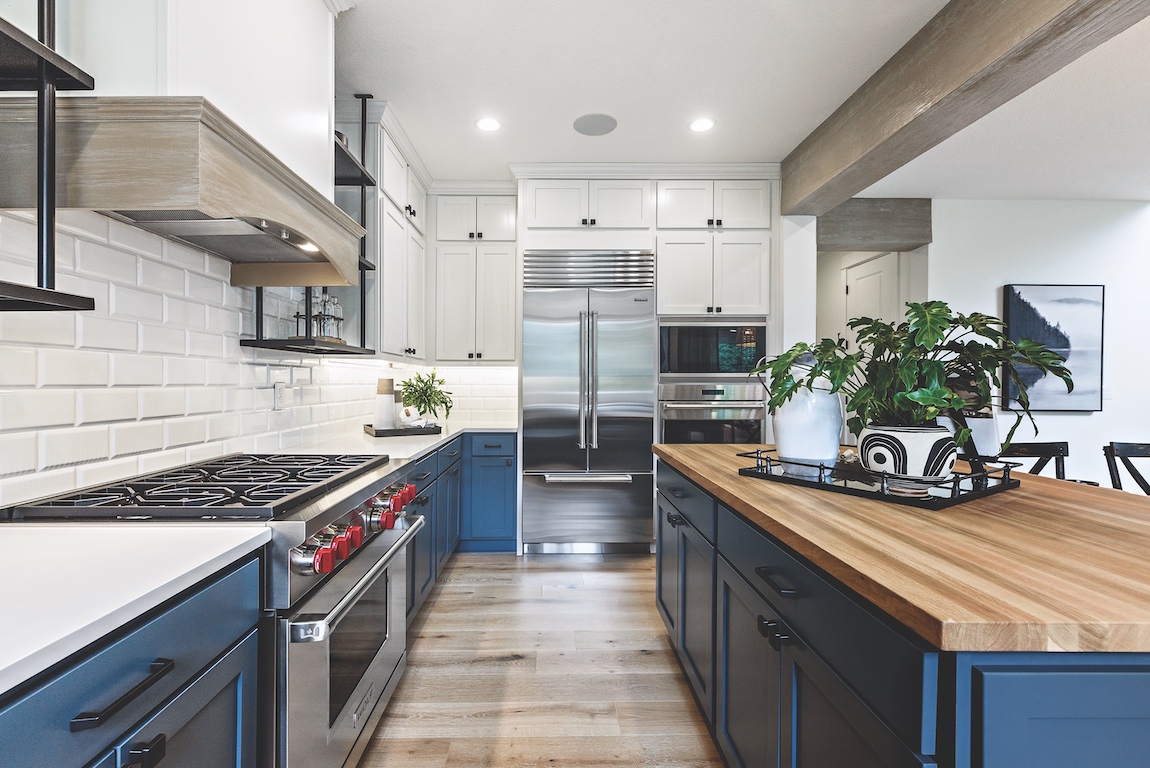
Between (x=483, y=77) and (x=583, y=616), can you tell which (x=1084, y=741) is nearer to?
(x=583, y=616)

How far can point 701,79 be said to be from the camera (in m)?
2.92

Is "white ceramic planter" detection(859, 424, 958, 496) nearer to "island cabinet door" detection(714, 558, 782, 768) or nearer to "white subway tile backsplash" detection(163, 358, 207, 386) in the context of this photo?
"island cabinet door" detection(714, 558, 782, 768)

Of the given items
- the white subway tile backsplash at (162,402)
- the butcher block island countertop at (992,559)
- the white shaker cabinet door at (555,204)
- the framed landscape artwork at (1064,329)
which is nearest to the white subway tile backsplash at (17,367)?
the white subway tile backsplash at (162,402)

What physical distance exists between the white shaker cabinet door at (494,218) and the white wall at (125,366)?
206 cm

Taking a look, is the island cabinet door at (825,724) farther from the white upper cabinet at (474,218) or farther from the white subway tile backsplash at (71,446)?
the white upper cabinet at (474,218)

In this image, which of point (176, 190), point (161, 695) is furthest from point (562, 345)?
point (161, 695)

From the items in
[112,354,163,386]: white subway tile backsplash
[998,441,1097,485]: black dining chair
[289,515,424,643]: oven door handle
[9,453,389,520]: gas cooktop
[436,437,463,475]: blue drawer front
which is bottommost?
[289,515,424,643]: oven door handle

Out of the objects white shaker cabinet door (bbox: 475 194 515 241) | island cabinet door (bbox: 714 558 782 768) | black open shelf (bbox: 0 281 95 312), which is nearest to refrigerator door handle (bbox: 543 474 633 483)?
white shaker cabinet door (bbox: 475 194 515 241)

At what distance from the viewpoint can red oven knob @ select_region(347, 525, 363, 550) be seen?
58.2 inches

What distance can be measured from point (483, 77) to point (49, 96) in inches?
83.7

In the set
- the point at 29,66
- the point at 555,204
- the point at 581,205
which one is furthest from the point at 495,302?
the point at 29,66

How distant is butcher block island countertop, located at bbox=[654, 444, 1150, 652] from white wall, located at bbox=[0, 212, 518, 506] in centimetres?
166

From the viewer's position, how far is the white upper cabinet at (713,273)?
4125 millimetres

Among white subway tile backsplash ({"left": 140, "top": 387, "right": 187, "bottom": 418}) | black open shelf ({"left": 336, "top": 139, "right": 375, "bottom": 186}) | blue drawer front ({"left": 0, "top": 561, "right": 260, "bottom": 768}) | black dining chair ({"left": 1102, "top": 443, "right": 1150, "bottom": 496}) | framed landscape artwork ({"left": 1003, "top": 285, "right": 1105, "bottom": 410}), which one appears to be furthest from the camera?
framed landscape artwork ({"left": 1003, "top": 285, "right": 1105, "bottom": 410})
